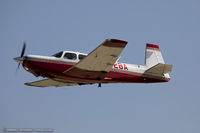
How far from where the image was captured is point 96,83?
22.2m

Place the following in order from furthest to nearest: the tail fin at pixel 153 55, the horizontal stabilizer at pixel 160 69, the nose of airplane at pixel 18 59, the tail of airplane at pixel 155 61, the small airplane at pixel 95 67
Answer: the tail fin at pixel 153 55 < the tail of airplane at pixel 155 61 < the horizontal stabilizer at pixel 160 69 < the nose of airplane at pixel 18 59 < the small airplane at pixel 95 67

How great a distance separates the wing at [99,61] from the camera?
1778cm

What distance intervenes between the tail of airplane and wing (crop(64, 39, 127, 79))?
13.1 feet

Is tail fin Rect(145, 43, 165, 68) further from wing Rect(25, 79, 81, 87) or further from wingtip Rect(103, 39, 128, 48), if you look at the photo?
wingtip Rect(103, 39, 128, 48)

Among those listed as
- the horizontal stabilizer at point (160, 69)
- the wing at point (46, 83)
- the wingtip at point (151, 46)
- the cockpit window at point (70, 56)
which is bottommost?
the wing at point (46, 83)

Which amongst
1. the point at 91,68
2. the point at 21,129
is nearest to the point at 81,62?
the point at 91,68

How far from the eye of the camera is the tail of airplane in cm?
2256

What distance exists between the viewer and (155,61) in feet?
80.4

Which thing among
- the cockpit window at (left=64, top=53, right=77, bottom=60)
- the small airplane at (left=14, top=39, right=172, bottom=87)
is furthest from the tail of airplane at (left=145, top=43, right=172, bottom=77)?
the cockpit window at (left=64, top=53, right=77, bottom=60)

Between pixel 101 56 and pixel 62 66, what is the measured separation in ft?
10.3

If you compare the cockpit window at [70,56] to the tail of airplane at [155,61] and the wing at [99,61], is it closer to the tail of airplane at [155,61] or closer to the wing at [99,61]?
the wing at [99,61]

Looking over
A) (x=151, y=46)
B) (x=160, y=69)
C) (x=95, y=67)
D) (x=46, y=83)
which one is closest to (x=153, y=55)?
(x=151, y=46)

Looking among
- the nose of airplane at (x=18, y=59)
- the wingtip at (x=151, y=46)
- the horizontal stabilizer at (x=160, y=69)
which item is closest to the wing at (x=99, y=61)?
the nose of airplane at (x=18, y=59)

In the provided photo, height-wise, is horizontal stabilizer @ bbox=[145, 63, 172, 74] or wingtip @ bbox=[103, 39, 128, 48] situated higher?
wingtip @ bbox=[103, 39, 128, 48]
